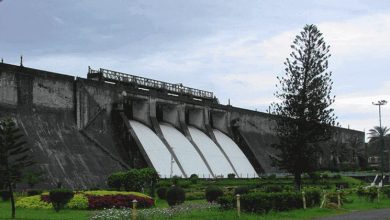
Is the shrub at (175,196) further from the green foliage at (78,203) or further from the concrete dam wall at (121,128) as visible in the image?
the concrete dam wall at (121,128)

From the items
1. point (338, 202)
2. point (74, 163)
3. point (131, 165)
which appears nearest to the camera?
point (338, 202)

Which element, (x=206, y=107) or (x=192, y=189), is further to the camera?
(x=206, y=107)

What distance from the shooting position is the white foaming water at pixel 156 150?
143ft

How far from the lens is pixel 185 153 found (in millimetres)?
48219

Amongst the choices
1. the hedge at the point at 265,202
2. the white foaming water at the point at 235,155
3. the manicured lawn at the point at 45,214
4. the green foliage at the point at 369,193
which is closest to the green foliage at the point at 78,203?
the manicured lawn at the point at 45,214

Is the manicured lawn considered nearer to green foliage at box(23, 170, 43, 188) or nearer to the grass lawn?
the grass lawn

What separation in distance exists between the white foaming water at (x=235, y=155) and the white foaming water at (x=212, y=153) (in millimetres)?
1650

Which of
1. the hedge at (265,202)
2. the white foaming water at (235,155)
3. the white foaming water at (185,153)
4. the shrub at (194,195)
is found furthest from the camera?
the white foaming water at (235,155)

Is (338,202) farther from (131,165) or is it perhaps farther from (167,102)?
(167,102)

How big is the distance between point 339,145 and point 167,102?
37.3 m

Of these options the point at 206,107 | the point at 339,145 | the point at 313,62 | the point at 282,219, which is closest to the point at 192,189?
the point at 313,62

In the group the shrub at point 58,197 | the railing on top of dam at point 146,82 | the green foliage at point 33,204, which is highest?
the railing on top of dam at point 146,82

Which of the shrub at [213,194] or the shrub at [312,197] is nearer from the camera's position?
the shrub at [312,197]

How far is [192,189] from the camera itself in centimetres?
3431
